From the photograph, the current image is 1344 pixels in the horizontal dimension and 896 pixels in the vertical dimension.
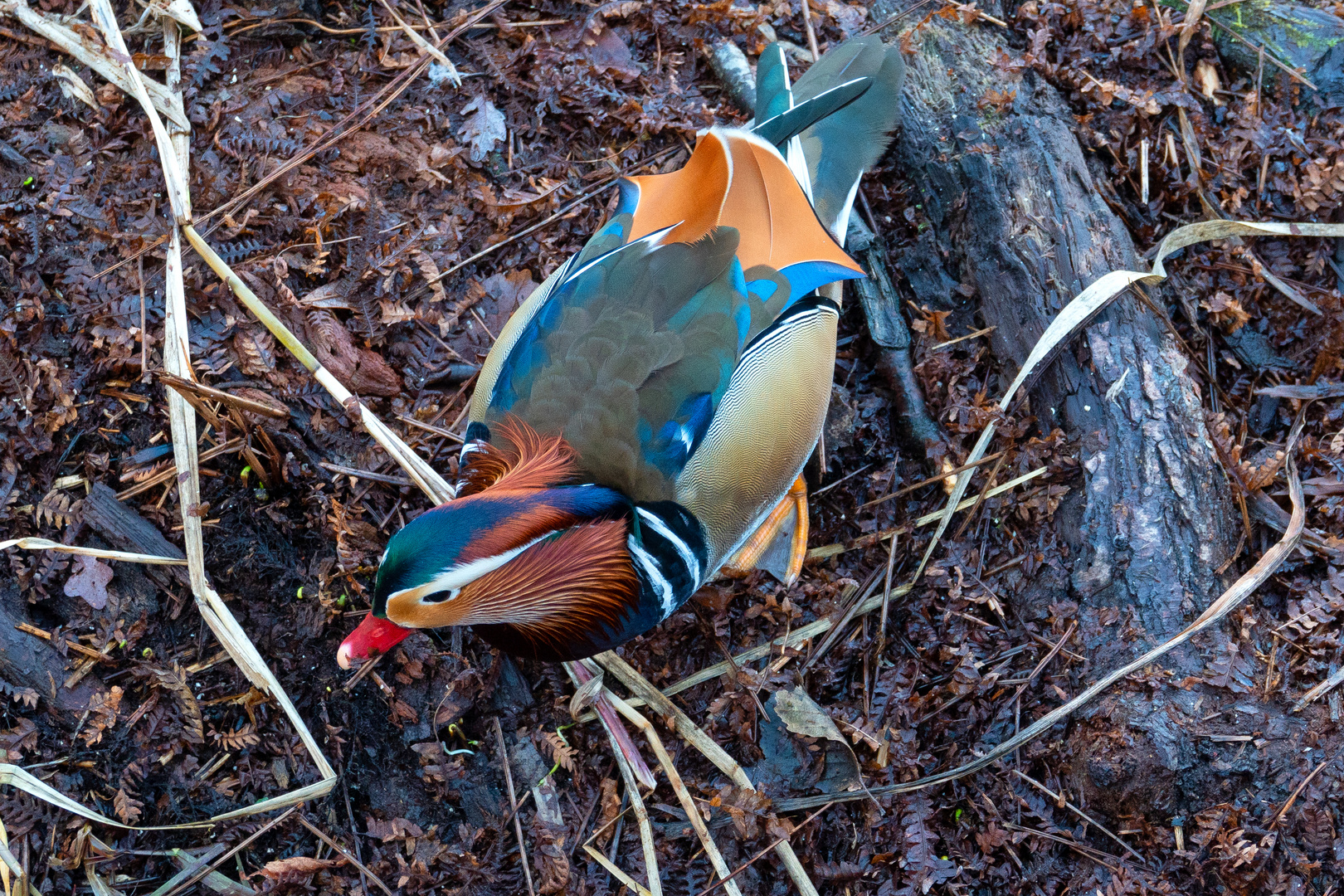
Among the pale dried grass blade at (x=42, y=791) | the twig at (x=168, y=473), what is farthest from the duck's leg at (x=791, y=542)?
the pale dried grass blade at (x=42, y=791)

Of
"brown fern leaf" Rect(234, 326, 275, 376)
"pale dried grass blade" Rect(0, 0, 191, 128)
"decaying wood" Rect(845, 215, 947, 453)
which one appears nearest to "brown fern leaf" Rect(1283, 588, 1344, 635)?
"decaying wood" Rect(845, 215, 947, 453)

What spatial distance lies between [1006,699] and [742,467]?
1.14 meters

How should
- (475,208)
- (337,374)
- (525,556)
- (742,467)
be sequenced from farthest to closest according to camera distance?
(475,208), (337,374), (742,467), (525,556)

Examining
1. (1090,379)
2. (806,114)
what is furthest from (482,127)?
(1090,379)

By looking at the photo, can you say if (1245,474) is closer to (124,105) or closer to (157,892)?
(157,892)

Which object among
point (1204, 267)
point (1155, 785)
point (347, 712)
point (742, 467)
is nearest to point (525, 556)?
point (742, 467)

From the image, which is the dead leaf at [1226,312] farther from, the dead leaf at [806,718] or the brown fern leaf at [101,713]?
the brown fern leaf at [101,713]

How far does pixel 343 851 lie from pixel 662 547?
1337mm

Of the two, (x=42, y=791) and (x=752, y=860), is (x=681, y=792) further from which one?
(x=42, y=791)

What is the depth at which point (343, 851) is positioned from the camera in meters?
2.59

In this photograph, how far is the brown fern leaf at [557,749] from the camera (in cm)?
269

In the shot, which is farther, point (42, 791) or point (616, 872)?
point (616, 872)

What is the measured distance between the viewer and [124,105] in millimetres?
3078

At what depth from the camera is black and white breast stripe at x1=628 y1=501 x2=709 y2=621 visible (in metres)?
2.39
